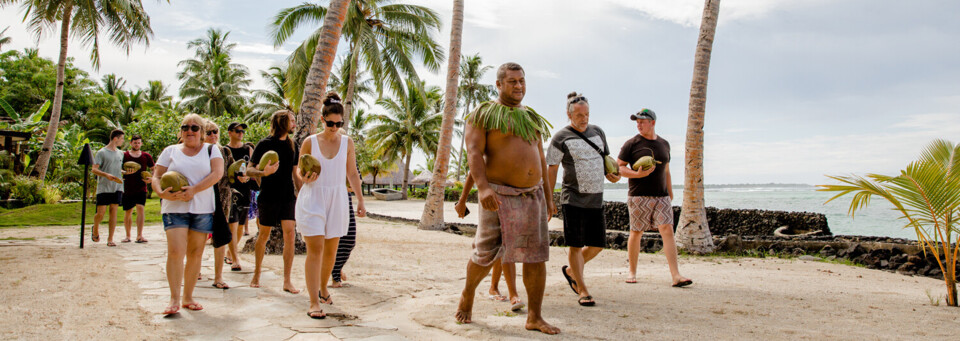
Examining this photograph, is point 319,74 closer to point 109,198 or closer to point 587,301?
point 109,198

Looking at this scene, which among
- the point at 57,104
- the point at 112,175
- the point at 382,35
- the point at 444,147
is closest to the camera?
the point at 112,175

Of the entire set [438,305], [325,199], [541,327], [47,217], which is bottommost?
[47,217]

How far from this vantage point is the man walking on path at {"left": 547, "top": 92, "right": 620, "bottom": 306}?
4609 mm

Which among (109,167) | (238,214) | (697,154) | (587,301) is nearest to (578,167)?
(587,301)

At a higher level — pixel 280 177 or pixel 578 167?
pixel 578 167

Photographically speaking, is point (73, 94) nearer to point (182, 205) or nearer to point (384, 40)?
point (384, 40)

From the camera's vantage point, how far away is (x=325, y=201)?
13.3 ft

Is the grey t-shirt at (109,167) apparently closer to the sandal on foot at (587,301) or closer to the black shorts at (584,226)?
the black shorts at (584,226)

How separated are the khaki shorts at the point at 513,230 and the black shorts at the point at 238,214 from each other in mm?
3490

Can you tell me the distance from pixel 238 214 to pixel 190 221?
2.43 meters

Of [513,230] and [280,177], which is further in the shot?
[280,177]

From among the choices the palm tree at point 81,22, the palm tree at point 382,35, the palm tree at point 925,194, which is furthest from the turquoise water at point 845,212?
the palm tree at point 81,22

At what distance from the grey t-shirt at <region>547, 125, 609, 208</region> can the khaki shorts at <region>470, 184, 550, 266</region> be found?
3.40ft

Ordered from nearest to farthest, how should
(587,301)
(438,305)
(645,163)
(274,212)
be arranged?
(587,301)
(438,305)
(274,212)
(645,163)
